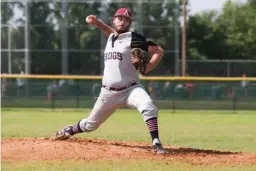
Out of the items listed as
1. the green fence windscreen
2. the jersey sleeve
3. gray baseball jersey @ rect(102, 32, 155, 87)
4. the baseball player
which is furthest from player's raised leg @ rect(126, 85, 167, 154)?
the green fence windscreen

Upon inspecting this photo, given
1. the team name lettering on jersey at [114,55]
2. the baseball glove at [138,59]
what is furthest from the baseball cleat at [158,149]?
the team name lettering on jersey at [114,55]

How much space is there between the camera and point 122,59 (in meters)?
7.80

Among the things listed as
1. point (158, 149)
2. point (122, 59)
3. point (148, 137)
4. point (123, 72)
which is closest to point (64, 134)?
point (123, 72)

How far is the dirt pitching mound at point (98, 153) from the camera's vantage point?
7.30m

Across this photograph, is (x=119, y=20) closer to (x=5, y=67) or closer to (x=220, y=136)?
(x=220, y=136)

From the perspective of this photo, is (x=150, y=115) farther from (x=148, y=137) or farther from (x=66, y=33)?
(x=66, y=33)

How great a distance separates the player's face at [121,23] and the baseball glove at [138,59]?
36 cm

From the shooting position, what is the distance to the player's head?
7797mm

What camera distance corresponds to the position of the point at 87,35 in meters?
33.2

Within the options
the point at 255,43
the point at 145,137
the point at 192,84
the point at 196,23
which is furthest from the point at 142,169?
the point at 196,23

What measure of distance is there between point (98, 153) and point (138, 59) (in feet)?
4.16

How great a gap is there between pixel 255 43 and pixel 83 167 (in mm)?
44036

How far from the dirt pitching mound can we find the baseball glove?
109 cm

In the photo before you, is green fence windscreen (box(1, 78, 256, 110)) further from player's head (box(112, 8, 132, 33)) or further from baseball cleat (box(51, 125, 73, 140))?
player's head (box(112, 8, 132, 33))
